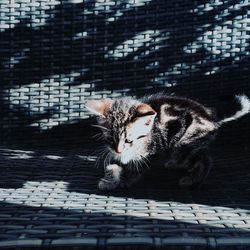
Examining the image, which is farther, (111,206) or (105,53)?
(105,53)

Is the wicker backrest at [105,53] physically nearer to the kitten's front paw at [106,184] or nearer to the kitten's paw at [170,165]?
the kitten's paw at [170,165]

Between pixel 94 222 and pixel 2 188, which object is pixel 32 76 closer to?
pixel 2 188

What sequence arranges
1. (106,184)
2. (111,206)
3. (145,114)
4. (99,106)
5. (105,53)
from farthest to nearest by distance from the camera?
(105,53)
(99,106)
(145,114)
(106,184)
(111,206)

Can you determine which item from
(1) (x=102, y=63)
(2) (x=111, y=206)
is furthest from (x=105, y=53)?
(2) (x=111, y=206)

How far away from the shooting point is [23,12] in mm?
2199

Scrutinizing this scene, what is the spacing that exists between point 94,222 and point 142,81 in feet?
3.61

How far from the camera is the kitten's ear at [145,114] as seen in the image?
6.57ft

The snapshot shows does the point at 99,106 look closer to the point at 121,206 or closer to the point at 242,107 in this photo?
the point at 242,107

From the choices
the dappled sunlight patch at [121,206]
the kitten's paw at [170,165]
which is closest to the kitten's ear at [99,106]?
the kitten's paw at [170,165]

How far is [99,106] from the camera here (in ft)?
6.91

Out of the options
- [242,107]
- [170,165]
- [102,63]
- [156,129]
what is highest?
[102,63]

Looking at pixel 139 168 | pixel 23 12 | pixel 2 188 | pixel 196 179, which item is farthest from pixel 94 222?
pixel 23 12

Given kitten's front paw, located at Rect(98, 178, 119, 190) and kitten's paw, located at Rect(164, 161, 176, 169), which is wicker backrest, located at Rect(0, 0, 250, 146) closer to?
kitten's paw, located at Rect(164, 161, 176, 169)

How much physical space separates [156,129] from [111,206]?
0.69 meters
